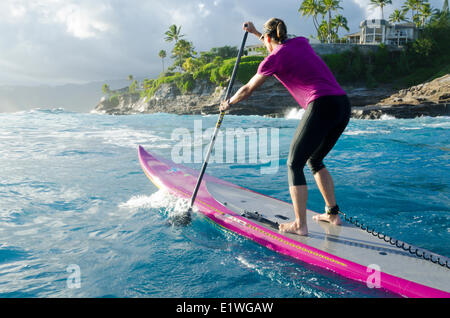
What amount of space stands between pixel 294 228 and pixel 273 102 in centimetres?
3958

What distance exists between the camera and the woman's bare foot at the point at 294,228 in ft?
12.1

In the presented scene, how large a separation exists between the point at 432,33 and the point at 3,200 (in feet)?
192

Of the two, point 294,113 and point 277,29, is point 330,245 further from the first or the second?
point 294,113

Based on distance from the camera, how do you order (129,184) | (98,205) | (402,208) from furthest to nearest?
(129,184) → (98,205) → (402,208)

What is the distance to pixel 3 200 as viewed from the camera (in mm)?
5715

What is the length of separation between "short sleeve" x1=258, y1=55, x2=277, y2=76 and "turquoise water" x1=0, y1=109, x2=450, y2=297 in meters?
2.14

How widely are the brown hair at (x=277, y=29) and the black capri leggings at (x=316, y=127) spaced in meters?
0.79

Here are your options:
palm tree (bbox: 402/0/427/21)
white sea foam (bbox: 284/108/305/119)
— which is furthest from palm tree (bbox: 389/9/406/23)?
white sea foam (bbox: 284/108/305/119)

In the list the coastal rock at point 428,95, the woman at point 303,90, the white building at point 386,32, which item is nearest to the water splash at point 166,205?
the woman at point 303,90

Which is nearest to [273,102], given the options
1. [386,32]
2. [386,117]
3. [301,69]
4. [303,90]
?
[386,117]

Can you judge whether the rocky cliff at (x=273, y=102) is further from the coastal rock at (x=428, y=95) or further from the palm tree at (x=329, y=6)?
Answer: the palm tree at (x=329, y=6)

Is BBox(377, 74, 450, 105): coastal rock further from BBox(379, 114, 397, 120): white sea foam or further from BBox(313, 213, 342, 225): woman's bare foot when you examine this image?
BBox(313, 213, 342, 225): woman's bare foot
